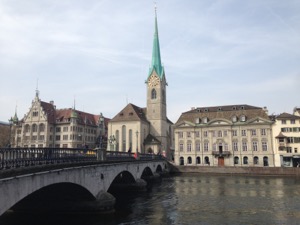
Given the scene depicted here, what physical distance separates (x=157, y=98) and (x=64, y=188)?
76186 millimetres

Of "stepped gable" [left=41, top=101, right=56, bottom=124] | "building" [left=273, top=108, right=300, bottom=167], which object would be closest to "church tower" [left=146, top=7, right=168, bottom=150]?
"stepped gable" [left=41, top=101, right=56, bottom=124]

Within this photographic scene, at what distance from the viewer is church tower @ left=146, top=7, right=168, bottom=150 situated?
318 feet

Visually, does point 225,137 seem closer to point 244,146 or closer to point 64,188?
point 244,146

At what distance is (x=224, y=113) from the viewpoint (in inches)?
3300

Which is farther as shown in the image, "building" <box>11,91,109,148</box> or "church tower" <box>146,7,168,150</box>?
"church tower" <box>146,7,168,150</box>

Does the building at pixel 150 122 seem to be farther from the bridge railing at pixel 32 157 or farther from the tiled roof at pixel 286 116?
the bridge railing at pixel 32 157

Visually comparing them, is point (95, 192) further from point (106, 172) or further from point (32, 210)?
point (32, 210)

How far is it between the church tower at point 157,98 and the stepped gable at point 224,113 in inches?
445

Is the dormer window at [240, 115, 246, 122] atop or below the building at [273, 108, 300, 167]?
atop

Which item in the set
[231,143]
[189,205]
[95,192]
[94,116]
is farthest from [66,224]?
[94,116]

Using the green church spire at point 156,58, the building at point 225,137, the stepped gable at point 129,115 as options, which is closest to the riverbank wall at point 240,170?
the building at point 225,137

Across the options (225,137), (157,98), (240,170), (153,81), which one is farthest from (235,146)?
(153,81)

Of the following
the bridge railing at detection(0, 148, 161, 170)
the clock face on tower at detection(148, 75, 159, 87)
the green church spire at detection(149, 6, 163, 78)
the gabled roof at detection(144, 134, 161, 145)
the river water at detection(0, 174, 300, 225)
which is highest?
the green church spire at detection(149, 6, 163, 78)

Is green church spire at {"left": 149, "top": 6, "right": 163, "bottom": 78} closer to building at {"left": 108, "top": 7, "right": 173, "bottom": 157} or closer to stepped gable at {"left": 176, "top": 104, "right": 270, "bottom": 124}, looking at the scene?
building at {"left": 108, "top": 7, "right": 173, "bottom": 157}
